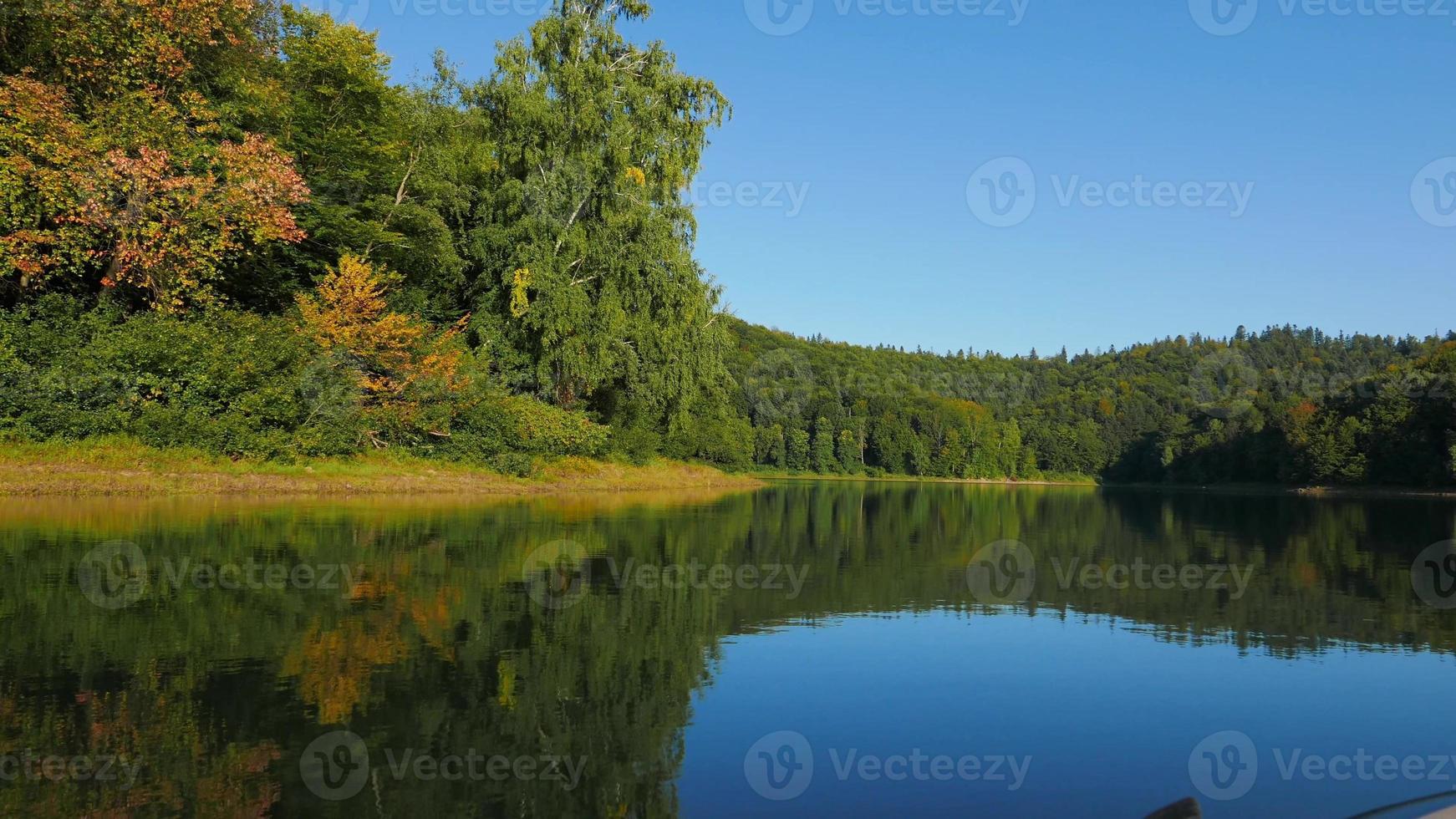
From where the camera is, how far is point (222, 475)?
26109 mm

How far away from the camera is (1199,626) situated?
1163 cm

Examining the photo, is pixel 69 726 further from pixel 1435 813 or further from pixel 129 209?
pixel 129 209

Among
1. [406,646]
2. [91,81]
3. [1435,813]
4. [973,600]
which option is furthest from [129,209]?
[1435,813]

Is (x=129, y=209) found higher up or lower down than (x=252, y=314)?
higher up

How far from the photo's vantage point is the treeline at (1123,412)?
9069 centimetres

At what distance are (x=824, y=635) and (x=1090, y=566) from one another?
980 centimetres
